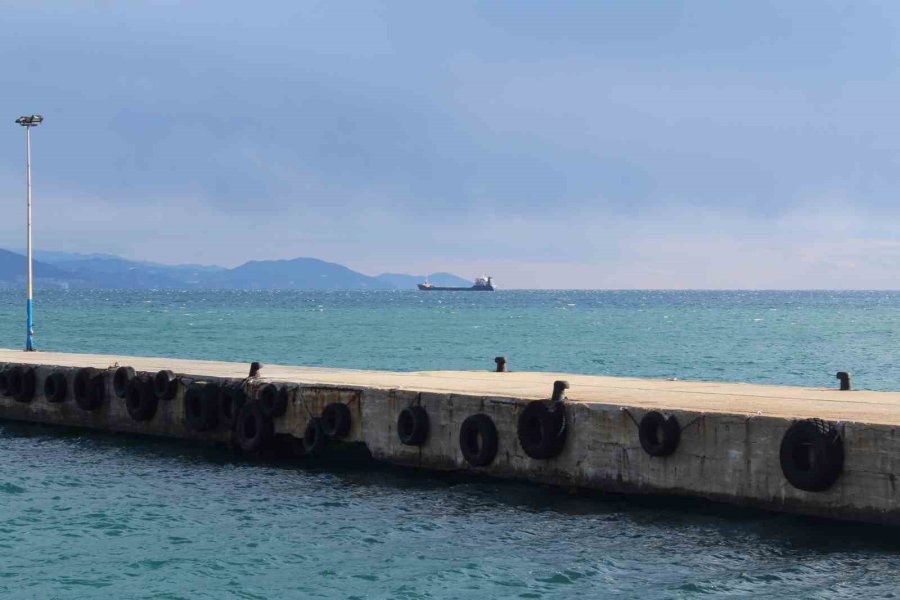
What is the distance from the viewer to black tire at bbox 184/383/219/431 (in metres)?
23.4

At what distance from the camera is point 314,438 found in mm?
21391

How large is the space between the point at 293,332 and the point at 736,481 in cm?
7306

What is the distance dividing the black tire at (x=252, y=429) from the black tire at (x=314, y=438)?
949mm

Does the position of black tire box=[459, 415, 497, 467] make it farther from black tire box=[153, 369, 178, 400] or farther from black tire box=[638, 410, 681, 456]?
black tire box=[153, 369, 178, 400]

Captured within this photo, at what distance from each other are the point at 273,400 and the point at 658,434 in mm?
8131

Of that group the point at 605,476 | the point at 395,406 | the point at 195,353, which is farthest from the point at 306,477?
the point at 195,353

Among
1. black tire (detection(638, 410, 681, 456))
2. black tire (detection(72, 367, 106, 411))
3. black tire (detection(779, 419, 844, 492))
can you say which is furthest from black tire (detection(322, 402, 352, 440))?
black tire (detection(779, 419, 844, 492))

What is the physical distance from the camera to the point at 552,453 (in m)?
18.0

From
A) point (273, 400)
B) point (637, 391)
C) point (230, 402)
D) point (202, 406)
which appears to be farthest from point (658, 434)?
point (202, 406)

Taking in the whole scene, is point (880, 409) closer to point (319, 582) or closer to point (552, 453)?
point (552, 453)

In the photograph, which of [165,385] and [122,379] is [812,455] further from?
[122,379]

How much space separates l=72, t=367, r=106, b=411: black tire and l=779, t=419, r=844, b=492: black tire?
15.9 m

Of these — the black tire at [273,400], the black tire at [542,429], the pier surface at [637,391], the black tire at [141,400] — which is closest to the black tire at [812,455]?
the pier surface at [637,391]

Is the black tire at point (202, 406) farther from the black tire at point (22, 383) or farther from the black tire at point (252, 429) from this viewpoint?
the black tire at point (22, 383)
